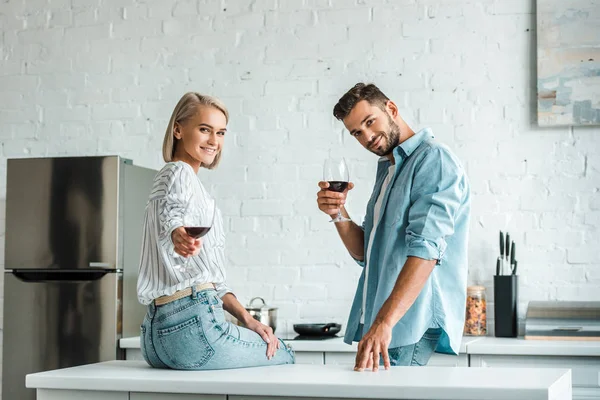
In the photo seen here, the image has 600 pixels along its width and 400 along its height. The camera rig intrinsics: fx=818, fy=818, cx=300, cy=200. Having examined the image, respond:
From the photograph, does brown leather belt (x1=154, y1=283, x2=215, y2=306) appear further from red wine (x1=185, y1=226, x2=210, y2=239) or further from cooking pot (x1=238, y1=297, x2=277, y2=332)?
cooking pot (x1=238, y1=297, x2=277, y2=332)

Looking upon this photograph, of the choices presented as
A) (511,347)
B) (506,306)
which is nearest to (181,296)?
(511,347)

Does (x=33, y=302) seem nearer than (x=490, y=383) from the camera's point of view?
No

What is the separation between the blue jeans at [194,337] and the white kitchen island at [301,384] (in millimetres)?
47

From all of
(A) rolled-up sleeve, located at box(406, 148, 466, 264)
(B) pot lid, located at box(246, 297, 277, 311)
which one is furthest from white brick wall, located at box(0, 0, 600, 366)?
(A) rolled-up sleeve, located at box(406, 148, 466, 264)

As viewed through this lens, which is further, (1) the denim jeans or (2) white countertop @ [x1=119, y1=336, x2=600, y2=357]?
(2) white countertop @ [x1=119, y1=336, x2=600, y2=357]

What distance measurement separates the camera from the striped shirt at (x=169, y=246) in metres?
2.19

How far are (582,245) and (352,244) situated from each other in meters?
1.53

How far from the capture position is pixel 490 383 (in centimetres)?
187

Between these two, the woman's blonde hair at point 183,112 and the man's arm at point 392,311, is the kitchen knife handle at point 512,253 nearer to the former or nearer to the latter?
the man's arm at point 392,311

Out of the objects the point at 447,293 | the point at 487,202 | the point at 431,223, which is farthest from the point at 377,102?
the point at 487,202

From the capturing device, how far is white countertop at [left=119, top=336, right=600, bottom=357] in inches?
129

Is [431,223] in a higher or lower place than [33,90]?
lower

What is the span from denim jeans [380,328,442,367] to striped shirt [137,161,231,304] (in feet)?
1.90

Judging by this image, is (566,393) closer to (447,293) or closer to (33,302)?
(447,293)
